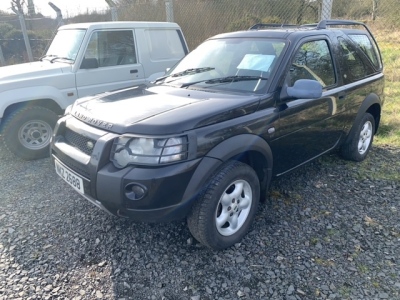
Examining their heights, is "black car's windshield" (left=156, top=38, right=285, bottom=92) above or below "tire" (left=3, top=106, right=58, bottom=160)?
above

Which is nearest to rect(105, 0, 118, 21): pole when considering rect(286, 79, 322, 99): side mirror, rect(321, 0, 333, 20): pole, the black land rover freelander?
rect(321, 0, 333, 20): pole

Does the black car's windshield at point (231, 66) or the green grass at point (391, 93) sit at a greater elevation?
the black car's windshield at point (231, 66)

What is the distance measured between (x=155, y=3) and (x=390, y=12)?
718 cm

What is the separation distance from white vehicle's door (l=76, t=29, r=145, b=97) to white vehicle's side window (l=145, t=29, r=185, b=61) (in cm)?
35

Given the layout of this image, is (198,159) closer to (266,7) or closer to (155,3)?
(266,7)

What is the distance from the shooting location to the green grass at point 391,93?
5.42 m

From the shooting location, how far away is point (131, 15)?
10531 mm

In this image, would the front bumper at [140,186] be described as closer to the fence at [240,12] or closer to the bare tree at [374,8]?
the fence at [240,12]

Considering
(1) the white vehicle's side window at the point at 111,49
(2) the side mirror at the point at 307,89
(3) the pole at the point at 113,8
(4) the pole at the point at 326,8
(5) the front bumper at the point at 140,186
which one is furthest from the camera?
(3) the pole at the point at 113,8

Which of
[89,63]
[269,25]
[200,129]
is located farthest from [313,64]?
[89,63]

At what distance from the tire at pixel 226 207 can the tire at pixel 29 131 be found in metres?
3.19

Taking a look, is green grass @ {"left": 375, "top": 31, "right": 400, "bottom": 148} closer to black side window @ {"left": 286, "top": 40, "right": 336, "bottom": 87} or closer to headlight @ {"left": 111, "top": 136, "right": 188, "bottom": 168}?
black side window @ {"left": 286, "top": 40, "right": 336, "bottom": 87}

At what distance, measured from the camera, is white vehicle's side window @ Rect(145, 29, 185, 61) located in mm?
5859

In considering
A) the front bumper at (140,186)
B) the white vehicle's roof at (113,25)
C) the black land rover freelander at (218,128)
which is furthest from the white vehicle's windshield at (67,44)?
the front bumper at (140,186)
